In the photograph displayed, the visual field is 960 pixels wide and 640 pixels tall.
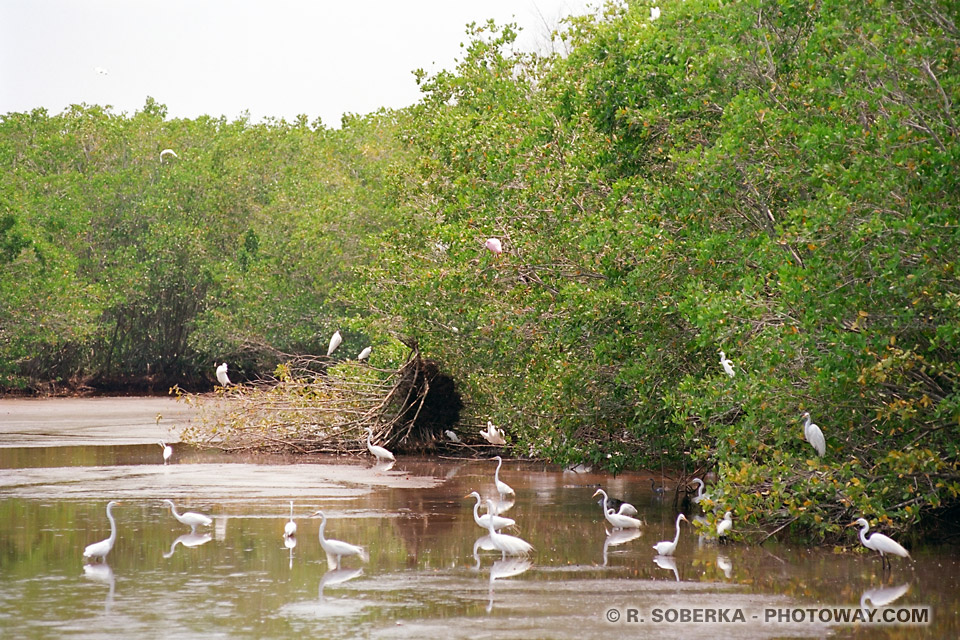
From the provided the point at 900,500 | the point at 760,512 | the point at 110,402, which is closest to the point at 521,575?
the point at 760,512

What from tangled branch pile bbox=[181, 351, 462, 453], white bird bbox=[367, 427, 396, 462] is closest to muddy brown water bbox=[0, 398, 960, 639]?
white bird bbox=[367, 427, 396, 462]

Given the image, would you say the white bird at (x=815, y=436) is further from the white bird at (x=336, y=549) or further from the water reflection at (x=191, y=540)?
the water reflection at (x=191, y=540)

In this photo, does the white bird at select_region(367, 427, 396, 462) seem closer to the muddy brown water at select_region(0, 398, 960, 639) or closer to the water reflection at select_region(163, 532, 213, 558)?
the muddy brown water at select_region(0, 398, 960, 639)

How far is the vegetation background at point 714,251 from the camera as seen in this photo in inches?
401

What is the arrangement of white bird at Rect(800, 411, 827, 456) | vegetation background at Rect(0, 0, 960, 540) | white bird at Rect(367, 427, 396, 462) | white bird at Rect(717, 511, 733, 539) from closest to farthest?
vegetation background at Rect(0, 0, 960, 540) < white bird at Rect(800, 411, 827, 456) < white bird at Rect(717, 511, 733, 539) < white bird at Rect(367, 427, 396, 462)

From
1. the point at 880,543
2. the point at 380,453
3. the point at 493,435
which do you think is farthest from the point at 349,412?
the point at 880,543

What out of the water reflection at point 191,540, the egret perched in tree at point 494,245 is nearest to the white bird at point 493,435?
the egret perched in tree at point 494,245

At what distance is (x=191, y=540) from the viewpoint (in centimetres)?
1200

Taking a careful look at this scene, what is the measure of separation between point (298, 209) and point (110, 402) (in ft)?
29.8

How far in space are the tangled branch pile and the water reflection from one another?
892 centimetres

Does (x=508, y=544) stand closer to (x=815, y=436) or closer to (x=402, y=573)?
(x=402, y=573)

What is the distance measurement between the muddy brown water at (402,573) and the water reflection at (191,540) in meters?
0.04

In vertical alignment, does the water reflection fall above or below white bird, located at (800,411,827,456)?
below

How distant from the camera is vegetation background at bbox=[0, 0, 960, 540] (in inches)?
401
